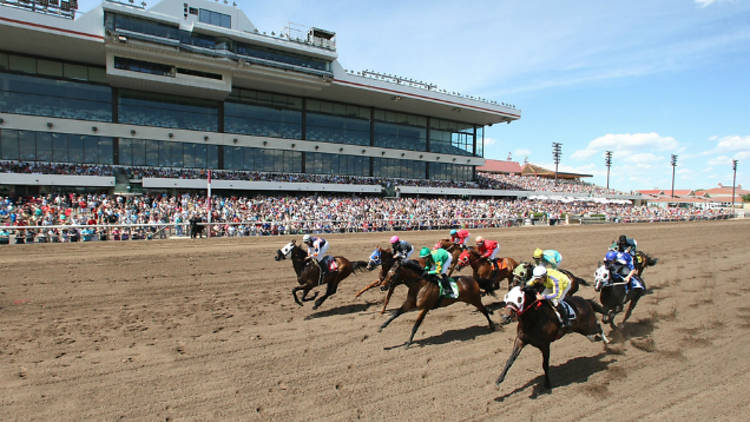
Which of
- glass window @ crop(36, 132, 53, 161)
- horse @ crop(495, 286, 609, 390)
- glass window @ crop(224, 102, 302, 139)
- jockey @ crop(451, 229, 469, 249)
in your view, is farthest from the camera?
glass window @ crop(224, 102, 302, 139)

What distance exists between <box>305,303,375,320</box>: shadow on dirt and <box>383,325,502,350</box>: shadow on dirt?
70.5 inches

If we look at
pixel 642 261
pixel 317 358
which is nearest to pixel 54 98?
pixel 317 358

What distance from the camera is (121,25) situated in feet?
84.9

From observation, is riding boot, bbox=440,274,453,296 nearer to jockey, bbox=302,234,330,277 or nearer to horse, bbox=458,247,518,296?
horse, bbox=458,247,518,296

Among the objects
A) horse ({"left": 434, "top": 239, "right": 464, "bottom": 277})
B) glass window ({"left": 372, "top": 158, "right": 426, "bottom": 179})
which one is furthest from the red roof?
horse ({"left": 434, "top": 239, "right": 464, "bottom": 277})

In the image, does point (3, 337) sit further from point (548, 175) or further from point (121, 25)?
point (548, 175)

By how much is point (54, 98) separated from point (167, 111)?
22.1 ft

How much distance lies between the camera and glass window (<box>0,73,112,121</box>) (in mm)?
25734

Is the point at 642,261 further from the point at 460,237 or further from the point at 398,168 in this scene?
the point at 398,168

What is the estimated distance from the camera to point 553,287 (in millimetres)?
5199

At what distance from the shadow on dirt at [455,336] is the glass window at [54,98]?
30421 millimetres

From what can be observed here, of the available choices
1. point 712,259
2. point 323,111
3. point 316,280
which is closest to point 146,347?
point 316,280

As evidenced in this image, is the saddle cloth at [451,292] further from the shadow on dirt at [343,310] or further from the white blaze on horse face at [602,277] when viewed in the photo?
the white blaze on horse face at [602,277]

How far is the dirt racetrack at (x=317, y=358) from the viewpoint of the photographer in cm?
473
